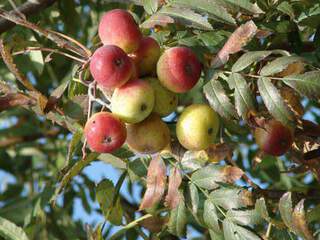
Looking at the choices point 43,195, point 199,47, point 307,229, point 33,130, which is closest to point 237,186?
point 307,229

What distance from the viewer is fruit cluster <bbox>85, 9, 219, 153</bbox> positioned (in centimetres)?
207

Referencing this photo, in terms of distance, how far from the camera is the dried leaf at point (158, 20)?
2.13m

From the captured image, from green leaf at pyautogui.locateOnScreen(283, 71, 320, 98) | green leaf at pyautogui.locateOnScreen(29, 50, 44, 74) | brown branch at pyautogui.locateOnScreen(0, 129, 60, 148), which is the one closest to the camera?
green leaf at pyautogui.locateOnScreen(283, 71, 320, 98)

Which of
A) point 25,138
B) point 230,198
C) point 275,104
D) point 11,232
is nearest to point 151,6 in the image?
point 275,104

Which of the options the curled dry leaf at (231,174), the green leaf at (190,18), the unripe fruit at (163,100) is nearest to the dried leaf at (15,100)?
the unripe fruit at (163,100)

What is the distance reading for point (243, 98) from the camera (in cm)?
206

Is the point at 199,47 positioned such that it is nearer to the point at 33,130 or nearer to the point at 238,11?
the point at 238,11

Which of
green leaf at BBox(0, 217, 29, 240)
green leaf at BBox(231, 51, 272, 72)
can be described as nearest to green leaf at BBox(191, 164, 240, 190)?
green leaf at BBox(231, 51, 272, 72)

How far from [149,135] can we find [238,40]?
14.1 inches

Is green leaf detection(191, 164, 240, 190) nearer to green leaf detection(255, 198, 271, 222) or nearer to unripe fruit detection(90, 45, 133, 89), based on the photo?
green leaf detection(255, 198, 271, 222)

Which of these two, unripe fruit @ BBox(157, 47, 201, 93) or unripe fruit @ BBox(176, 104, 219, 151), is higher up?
unripe fruit @ BBox(157, 47, 201, 93)

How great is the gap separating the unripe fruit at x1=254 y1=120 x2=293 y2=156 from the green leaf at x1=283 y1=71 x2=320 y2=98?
0.27m

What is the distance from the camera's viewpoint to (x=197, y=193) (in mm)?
2318

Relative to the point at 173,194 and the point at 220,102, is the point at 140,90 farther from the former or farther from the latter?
the point at 173,194
